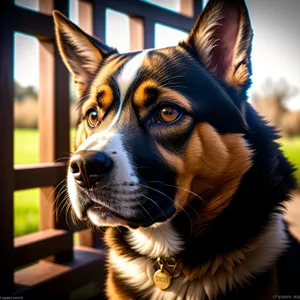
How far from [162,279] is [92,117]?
81cm

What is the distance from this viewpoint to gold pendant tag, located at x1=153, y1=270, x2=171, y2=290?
158 cm

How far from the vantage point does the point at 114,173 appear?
1.28 meters

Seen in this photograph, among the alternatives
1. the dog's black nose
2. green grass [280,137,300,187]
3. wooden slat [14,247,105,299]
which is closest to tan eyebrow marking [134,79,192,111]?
the dog's black nose

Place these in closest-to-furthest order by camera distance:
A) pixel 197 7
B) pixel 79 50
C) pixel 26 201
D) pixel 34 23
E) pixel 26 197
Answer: pixel 79 50 < pixel 34 23 < pixel 197 7 < pixel 26 201 < pixel 26 197

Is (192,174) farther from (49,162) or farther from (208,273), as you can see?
(49,162)

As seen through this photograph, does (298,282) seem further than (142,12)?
No

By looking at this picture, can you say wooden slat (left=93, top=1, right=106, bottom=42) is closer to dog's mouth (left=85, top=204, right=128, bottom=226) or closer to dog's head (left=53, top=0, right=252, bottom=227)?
dog's head (left=53, top=0, right=252, bottom=227)

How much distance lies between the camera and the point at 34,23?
193 centimetres

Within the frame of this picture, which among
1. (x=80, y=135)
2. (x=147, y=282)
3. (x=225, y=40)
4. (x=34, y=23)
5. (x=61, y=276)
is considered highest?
(x=34, y=23)

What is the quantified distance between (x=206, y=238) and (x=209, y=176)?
11.4 inches

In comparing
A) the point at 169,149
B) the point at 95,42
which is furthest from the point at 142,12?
the point at 169,149

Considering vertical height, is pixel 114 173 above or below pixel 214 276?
above

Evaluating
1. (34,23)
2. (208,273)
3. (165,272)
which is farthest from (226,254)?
(34,23)

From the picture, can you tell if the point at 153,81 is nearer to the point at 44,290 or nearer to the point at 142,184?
the point at 142,184
